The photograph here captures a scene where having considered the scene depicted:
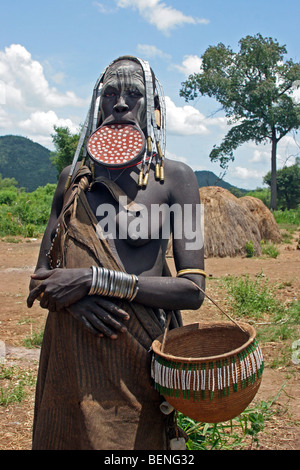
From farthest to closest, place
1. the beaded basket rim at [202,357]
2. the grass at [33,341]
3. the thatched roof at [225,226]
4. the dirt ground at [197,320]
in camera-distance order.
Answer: the thatched roof at [225,226] < the grass at [33,341] < the dirt ground at [197,320] < the beaded basket rim at [202,357]

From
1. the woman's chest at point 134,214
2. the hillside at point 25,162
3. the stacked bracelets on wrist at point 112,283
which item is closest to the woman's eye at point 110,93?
the woman's chest at point 134,214

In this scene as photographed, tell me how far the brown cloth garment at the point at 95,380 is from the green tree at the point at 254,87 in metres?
23.7

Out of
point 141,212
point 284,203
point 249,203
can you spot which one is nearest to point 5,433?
point 141,212

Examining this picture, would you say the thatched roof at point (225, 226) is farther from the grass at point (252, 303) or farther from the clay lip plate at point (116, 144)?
the clay lip plate at point (116, 144)

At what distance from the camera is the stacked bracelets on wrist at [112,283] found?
139cm

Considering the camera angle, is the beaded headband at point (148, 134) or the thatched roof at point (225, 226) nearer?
the beaded headband at point (148, 134)

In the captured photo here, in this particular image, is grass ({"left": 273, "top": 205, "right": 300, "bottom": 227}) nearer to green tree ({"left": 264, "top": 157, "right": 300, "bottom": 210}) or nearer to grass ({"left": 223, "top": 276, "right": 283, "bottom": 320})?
green tree ({"left": 264, "top": 157, "right": 300, "bottom": 210})

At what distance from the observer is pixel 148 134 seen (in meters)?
1.71

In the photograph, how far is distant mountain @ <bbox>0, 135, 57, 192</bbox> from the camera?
10625 cm

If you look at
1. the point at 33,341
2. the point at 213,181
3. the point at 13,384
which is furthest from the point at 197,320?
the point at 213,181

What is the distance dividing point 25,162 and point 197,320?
111 meters

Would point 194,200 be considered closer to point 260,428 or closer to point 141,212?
point 141,212

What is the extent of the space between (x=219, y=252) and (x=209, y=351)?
8921 millimetres
